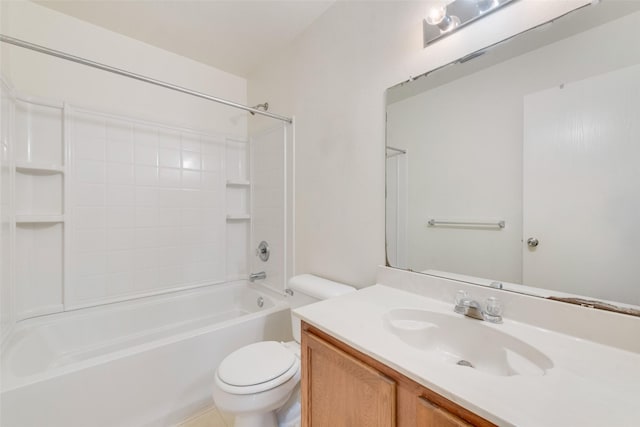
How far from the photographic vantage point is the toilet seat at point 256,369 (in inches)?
42.9

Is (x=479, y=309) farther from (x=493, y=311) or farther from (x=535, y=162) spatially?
(x=535, y=162)

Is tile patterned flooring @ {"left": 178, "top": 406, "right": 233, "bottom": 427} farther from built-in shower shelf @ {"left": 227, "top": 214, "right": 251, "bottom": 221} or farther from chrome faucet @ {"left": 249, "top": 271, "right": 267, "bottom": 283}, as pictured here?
built-in shower shelf @ {"left": 227, "top": 214, "right": 251, "bottom": 221}

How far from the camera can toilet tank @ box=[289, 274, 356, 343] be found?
4.70 feet

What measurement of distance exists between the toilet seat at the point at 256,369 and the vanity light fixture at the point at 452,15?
62.6 inches

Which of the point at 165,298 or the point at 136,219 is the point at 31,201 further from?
the point at 165,298

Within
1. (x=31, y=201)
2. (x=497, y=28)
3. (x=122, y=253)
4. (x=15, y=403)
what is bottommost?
(x=15, y=403)

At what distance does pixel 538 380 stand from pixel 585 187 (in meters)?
0.61

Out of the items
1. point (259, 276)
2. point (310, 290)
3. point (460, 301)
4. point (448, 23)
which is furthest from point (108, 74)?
point (460, 301)

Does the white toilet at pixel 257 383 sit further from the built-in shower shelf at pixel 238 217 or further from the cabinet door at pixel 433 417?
the built-in shower shelf at pixel 238 217

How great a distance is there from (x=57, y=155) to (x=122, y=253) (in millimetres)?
749

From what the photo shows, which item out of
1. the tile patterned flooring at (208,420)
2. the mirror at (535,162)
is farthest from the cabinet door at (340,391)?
the tile patterned flooring at (208,420)

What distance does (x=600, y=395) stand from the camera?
0.54 meters

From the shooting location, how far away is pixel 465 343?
90cm

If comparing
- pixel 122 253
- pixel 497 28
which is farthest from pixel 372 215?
pixel 122 253
